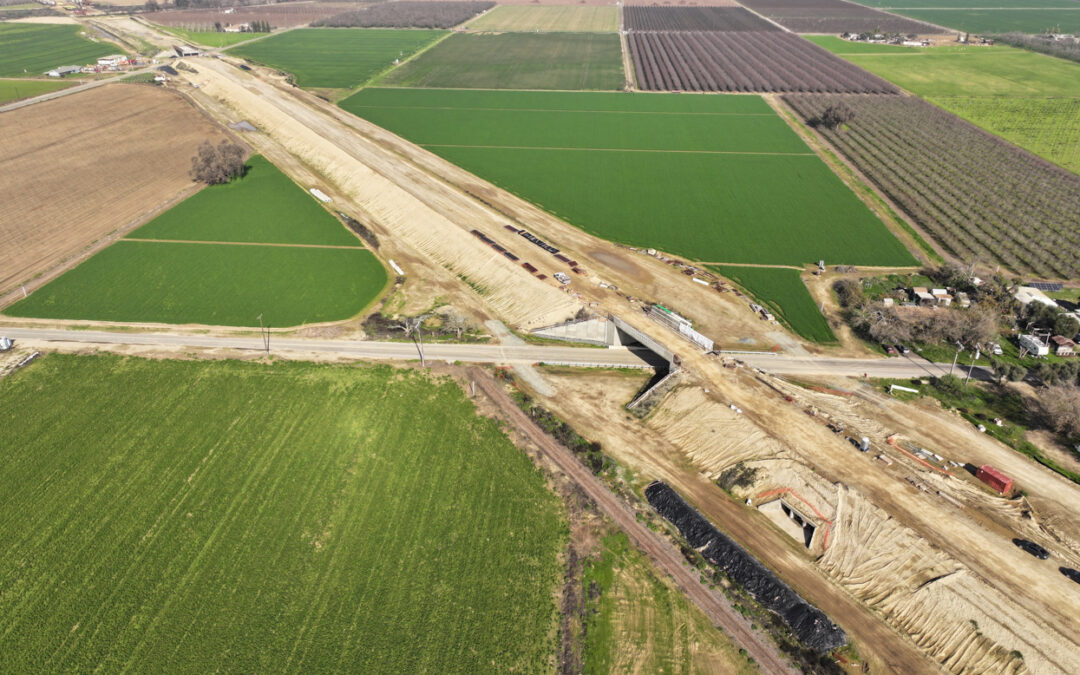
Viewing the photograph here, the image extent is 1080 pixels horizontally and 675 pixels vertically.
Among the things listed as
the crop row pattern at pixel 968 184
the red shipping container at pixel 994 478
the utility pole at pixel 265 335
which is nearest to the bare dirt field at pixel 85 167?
the utility pole at pixel 265 335

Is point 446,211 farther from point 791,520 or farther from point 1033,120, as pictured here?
point 1033,120

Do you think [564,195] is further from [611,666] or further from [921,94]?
[921,94]

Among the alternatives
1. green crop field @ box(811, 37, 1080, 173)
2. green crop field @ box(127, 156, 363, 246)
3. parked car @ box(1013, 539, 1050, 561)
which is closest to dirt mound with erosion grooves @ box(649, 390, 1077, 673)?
parked car @ box(1013, 539, 1050, 561)

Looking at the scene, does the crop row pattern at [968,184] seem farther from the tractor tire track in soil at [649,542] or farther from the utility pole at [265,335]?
the utility pole at [265,335]

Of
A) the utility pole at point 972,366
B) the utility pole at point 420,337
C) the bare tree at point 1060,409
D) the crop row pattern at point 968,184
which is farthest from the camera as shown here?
the crop row pattern at point 968,184

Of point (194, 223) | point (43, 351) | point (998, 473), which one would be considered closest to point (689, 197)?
point (998, 473)

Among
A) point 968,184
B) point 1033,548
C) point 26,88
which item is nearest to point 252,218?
point 1033,548

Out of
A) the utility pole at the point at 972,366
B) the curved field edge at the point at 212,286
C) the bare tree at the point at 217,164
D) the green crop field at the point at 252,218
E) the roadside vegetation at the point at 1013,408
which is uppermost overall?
the bare tree at the point at 217,164
